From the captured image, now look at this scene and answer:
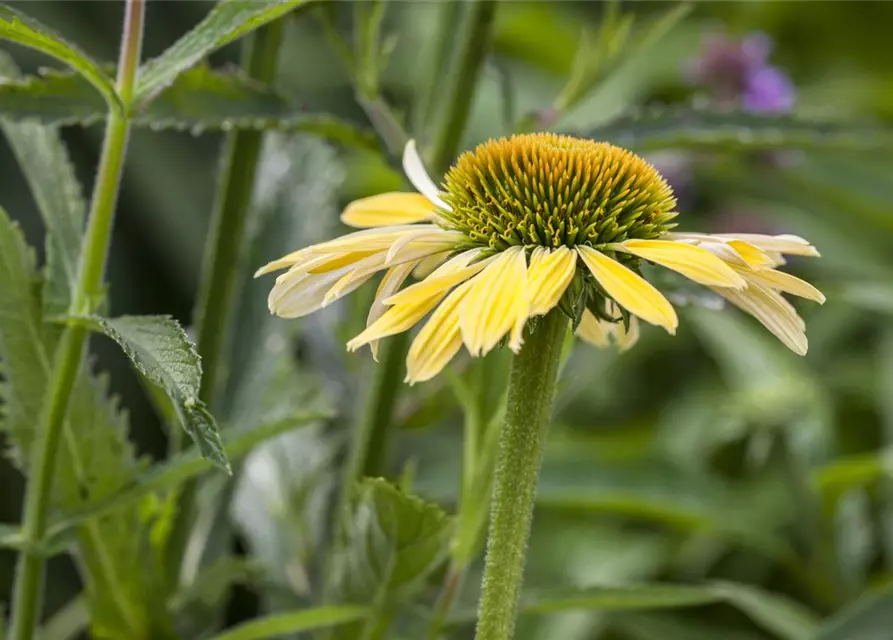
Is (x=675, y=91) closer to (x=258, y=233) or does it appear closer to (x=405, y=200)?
(x=258, y=233)

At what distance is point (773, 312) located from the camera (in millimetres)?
267

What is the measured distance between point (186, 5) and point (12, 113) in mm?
941

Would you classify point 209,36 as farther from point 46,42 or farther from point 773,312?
point 773,312

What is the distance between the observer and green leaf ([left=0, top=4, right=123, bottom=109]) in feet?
0.90

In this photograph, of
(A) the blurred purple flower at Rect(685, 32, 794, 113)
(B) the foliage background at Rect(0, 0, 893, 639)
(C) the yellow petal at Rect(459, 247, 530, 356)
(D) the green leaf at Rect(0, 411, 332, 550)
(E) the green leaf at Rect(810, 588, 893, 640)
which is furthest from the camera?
(A) the blurred purple flower at Rect(685, 32, 794, 113)

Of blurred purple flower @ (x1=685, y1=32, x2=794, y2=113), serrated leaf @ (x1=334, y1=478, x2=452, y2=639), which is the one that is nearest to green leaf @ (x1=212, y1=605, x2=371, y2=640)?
serrated leaf @ (x1=334, y1=478, x2=452, y2=639)

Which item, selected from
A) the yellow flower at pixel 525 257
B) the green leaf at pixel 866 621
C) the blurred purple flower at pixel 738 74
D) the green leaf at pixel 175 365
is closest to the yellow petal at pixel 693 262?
the yellow flower at pixel 525 257

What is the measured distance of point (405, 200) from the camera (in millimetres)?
320

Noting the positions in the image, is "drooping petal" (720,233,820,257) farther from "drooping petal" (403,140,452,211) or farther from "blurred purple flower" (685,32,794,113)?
"blurred purple flower" (685,32,794,113)

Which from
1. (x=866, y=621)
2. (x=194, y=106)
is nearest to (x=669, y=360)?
(x=866, y=621)

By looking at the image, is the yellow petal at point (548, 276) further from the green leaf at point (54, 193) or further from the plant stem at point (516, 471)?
the green leaf at point (54, 193)

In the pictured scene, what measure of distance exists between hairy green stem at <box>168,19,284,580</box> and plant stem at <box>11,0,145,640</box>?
0.26ft

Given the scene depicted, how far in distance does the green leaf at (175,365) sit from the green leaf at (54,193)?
56mm

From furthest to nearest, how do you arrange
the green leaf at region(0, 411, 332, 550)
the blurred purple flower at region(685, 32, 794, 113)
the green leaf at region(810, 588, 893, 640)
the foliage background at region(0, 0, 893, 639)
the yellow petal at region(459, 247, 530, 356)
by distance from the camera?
the blurred purple flower at region(685, 32, 794, 113) → the foliage background at region(0, 0, 893, 639) → the green leaf at region(810, 588, 893, 640) → the green leaf at region(0, 411, 332, 550) → the yellow petal at region(459, 247, 530, 356)
